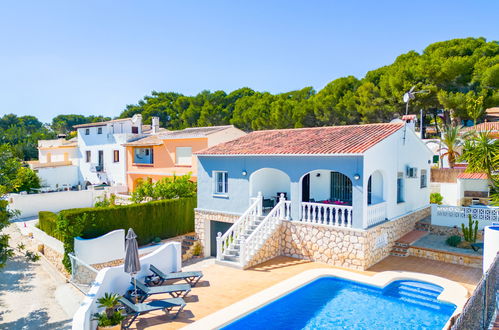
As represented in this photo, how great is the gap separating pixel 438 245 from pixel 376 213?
414cm

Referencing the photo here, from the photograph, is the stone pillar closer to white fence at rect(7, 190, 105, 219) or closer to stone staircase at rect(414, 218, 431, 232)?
stone staircase at rect(414, 218, 431, 232)

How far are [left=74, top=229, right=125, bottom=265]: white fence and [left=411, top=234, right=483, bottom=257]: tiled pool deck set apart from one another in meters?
16.2

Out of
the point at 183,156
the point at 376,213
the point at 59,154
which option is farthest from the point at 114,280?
the point at 59,154

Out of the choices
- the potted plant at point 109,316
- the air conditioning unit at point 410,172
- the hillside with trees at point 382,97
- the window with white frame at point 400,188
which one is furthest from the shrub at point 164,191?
the hillside with trees at point 382,97

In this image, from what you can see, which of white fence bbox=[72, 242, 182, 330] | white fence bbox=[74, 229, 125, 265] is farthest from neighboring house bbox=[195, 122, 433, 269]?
white fence bbox=[74, 229, 125, 265]

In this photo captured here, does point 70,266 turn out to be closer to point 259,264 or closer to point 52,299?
point 52,299

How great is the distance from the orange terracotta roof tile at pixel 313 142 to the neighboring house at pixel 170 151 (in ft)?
27.9

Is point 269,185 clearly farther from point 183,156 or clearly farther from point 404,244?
point 183,156

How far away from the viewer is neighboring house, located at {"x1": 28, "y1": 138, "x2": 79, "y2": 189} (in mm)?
42562

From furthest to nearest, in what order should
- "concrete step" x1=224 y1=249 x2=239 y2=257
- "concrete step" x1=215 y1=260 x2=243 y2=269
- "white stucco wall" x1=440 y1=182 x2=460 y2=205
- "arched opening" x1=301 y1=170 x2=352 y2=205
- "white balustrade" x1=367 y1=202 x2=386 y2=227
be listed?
"white stucco wall" x1=440 y1=182 x2=460 y2=205 < "arched opening" x1=301 y1=170 x2=352 y2=205 < "concrete step" x1=224 y1=249 x2=239 y2=257 < "concrete step" x1=215 y1=260 x2=243 y2=269 < "white balustrade" x1=367 y1=202 x2=386 y2=227

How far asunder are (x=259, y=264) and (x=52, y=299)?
9.82m

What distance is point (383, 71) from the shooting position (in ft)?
161

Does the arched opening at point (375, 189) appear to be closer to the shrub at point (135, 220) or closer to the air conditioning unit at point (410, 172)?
the air conditioning unit at point (410, 172)

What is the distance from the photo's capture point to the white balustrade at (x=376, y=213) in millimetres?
16328
